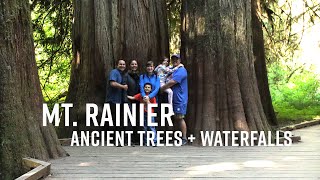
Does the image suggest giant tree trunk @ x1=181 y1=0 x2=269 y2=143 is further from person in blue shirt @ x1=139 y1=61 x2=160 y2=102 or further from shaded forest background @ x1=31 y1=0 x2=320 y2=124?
shaded forest background @ x1=31 y1=0 x2=320 y2=124

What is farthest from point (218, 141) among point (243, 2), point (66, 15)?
point (66, 15)

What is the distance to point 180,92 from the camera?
7957mm

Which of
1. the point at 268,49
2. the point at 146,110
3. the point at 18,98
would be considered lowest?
the point at 146,110

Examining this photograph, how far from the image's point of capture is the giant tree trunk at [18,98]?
18.5ft

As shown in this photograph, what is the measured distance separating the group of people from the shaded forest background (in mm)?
3828

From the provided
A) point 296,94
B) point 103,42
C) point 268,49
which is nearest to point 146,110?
point 103,42

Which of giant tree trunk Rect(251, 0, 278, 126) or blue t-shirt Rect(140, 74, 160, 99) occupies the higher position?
giant tree trunk Rect(251, 0, 278, 126)

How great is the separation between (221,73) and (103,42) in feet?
7.73

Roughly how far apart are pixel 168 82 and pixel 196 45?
85 centimetres

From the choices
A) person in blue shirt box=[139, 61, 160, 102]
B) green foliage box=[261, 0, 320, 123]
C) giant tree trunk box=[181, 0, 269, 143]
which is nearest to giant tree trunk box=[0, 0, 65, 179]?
person in blue shirt box=[139, 61, 160, 102]

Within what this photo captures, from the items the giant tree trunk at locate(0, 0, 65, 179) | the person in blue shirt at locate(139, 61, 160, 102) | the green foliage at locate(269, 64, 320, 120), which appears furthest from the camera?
the green foliage at locate(269, 64, 320, 120)

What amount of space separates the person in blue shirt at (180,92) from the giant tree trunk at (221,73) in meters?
0.27

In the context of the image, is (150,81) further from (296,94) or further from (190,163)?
(296,94)

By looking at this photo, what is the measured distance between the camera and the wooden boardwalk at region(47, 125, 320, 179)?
17.5 feet
